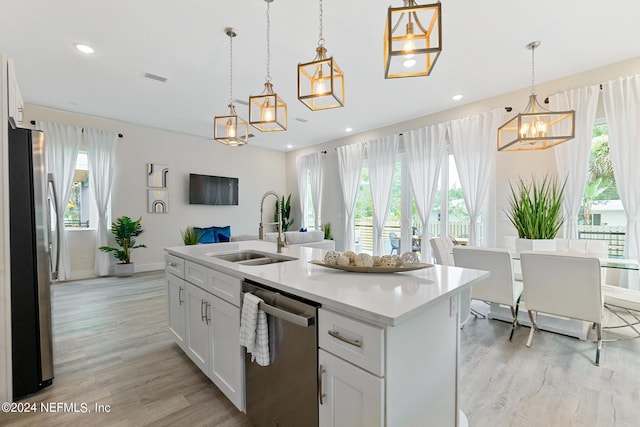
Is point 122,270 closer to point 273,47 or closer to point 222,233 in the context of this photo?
point 222,233

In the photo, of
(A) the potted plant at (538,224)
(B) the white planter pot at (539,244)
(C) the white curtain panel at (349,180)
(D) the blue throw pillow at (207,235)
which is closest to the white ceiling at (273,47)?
(A) the potted plant at (538,224)

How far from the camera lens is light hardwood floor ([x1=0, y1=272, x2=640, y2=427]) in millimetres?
1681

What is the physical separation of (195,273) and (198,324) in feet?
1.19

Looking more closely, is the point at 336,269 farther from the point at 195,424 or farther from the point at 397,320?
the point at 195,424

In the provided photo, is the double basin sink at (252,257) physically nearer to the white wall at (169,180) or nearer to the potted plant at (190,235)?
the potted plant at (190,235)

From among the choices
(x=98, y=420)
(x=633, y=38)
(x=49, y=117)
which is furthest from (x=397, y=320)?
(x=49, y=117)

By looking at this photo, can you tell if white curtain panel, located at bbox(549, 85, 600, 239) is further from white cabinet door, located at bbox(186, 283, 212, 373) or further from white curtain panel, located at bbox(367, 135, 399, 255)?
white cabinet door, located at bbox(186, 283, 212, 373)

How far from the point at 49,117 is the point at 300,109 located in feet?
13.8

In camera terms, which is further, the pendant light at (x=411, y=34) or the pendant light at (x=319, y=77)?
the pendant light at (x=319, y=77)

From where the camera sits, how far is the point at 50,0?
2250 mm

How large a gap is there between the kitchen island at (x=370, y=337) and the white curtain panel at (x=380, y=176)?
400cm

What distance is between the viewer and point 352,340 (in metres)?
1.02

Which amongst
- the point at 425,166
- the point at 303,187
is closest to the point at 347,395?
the point at 425,166

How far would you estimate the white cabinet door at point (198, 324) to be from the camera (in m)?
1.90
